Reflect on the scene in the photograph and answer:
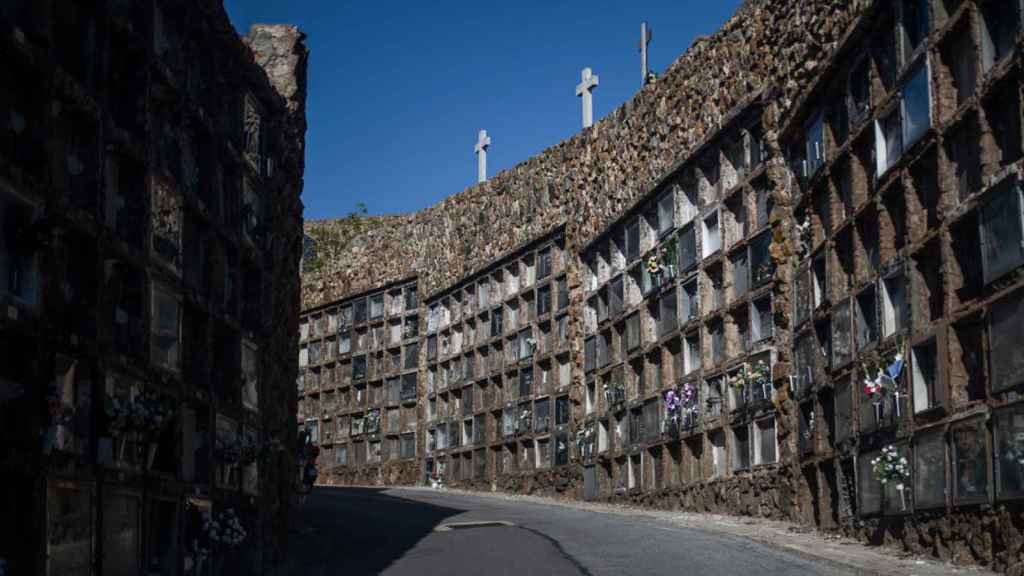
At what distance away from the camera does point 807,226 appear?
60.8ft

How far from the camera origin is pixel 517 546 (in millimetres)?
16172

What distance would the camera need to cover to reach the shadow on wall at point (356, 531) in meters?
16.4

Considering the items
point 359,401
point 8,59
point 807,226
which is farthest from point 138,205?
point 359,401

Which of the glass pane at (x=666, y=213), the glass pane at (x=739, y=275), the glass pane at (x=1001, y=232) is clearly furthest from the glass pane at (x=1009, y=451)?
the glass pane at (x=666, y=213)

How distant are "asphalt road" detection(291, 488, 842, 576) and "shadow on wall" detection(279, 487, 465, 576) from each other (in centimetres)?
2

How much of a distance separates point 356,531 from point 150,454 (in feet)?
24.4

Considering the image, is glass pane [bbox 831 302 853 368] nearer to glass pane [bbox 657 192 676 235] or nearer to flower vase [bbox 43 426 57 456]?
glass pane [bbox 657 192 676 235]

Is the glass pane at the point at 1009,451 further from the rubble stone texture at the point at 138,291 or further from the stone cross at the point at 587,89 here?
the stone cross at the point at 587,89

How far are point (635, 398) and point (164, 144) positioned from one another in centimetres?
1350

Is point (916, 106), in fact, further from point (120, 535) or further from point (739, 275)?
point (120, 535)

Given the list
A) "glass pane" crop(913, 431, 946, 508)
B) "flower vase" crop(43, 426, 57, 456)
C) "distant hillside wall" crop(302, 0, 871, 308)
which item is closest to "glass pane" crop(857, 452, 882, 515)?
"glass pane" crop(913, 431, 946, 508)

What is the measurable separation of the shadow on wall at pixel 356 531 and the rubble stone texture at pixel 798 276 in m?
4.30

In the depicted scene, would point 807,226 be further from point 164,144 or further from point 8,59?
point 8,59

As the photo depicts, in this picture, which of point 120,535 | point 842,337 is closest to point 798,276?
point 842,337
